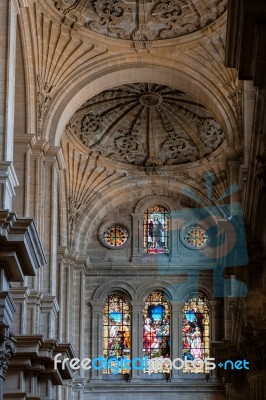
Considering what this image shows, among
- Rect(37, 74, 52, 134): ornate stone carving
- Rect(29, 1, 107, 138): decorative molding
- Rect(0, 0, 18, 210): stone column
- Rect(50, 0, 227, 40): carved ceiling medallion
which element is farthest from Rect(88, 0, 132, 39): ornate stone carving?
Rect(0, 0, 18, 210): stone column

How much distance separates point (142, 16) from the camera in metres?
40.9

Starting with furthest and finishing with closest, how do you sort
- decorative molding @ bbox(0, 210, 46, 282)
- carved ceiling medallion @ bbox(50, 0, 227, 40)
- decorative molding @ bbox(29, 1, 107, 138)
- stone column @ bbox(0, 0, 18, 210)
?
carved ceiling medallion @ bbox(50, 0, 227, 40), decorative molding @ bbox(29, 1, 107, 138), stone column @ bbox(0, 0, 18, 210), decorative molding @ bbox(0, 210, 46, 282)

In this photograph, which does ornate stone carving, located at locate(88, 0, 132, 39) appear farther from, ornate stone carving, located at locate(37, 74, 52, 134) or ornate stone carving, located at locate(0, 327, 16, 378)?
ornate stone carving, located at locate(0, 327, 16, 378)

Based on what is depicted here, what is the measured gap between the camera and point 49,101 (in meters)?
39.7

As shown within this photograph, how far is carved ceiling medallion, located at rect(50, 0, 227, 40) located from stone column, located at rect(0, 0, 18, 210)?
9433 millimetres

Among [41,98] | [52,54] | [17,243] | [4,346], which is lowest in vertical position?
[4,346]

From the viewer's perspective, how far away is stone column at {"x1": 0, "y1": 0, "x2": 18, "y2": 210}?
27.5 m

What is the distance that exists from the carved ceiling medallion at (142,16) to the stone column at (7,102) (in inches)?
371

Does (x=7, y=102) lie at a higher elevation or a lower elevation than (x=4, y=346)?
higher

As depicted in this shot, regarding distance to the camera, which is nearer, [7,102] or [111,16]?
[7,102]

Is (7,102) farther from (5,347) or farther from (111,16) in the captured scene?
(111,16)

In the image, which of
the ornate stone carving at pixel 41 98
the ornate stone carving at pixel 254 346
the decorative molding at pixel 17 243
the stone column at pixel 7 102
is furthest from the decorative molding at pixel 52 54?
the decorative molding at pixel 17 243

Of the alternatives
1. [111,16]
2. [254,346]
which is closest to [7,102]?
[254,346]

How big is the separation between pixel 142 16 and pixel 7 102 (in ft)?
41.8
